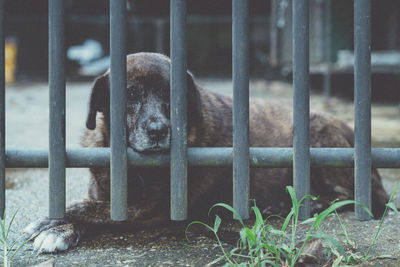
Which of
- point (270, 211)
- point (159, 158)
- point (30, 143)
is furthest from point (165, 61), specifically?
point (30, 143)

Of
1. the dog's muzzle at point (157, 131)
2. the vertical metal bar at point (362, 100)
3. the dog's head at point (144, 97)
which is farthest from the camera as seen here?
the dog's head at point (144, 97)

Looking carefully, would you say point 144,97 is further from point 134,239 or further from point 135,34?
point 135,34

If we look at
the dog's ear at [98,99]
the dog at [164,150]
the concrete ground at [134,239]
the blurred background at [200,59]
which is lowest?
the concrete ground at [134,239]

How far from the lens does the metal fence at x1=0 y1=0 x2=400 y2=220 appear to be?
2.04 m

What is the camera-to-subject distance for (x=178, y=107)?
2.07 m

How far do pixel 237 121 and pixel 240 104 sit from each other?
0.07 metres

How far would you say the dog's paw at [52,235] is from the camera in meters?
2.23

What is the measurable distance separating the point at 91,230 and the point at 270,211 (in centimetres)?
112

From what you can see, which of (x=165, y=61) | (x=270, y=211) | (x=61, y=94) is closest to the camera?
(x=61, y=94)

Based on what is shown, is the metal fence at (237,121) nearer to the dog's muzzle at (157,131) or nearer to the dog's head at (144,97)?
the dog's muzzle at (157,131)

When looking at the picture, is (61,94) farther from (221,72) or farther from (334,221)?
(221,72)

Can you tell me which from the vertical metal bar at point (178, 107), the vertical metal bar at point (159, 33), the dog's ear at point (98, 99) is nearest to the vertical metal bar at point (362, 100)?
the vertical metal bar at point (178, 107)

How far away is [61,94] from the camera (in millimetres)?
2066

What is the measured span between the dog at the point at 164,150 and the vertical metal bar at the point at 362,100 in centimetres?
81
